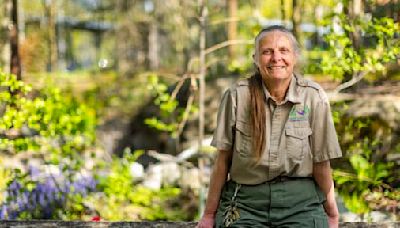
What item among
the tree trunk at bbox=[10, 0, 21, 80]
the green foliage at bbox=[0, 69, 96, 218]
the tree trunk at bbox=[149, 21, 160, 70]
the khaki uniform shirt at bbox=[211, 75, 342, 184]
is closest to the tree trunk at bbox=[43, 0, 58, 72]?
the tree trunk at bbox=[149, 21, 160, 70]

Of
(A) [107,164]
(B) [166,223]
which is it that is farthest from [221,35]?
(B) [166,223]

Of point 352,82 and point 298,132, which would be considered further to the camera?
point 352,82

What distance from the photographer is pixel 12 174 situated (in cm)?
431

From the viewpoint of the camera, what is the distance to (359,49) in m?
4.41

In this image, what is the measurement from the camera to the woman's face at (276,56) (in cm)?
213

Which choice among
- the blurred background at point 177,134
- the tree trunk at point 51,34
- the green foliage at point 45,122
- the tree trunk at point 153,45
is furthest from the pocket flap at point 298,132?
the tree trunk at point 153,45

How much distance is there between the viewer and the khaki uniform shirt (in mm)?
2154

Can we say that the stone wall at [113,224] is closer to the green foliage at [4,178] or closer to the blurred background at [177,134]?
the blurred background at [177,134]

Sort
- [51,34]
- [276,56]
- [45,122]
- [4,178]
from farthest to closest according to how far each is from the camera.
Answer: [51,34], [4,178], [45,122], [276,56]

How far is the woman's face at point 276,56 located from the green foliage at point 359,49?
1999mm

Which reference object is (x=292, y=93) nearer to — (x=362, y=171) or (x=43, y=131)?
(x=362, y=171)

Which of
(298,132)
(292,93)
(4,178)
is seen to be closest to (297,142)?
(298,132)

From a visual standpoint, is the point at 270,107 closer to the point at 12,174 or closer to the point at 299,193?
the point at 299,193

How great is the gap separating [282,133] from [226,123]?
195mm
